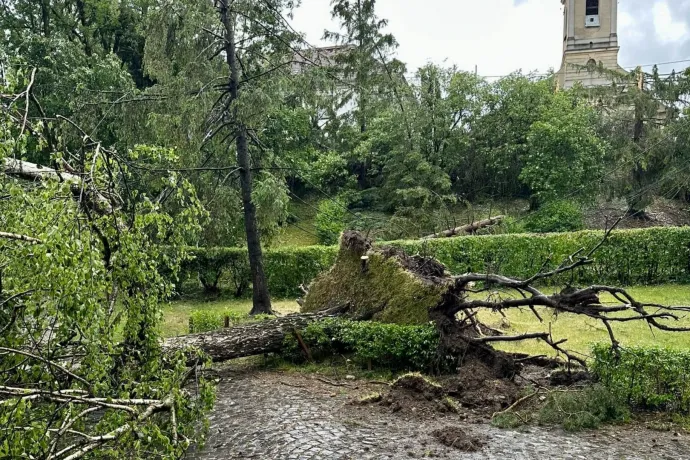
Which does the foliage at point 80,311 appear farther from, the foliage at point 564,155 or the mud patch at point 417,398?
the foliage at point 564,155

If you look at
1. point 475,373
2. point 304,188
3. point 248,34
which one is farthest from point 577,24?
point 475,373

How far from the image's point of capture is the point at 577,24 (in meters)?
38.4

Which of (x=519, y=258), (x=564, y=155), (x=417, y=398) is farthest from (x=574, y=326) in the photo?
(x=564, y=155)

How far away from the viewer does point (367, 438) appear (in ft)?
21.1

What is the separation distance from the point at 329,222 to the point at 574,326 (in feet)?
56.4

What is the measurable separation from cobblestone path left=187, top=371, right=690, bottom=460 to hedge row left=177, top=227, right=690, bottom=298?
29.7 ft

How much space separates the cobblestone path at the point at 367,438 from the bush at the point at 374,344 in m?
1.31

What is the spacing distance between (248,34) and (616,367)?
12.2m

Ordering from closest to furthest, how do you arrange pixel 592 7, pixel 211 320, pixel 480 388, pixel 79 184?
pixel 79 184
pixel 480 388
pixel 211 320
pixel 592 7

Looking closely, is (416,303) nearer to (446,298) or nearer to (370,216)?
(446,298)

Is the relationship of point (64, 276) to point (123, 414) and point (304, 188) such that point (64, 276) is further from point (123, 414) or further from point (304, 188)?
point (304, 188)

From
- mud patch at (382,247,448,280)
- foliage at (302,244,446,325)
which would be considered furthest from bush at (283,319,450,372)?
mud patch at (382,247,448,280)

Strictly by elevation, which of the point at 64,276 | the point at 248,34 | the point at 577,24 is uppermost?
the point at 577,24

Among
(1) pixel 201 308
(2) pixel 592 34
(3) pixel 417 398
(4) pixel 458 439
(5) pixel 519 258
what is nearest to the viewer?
(4) pixel 458 439
